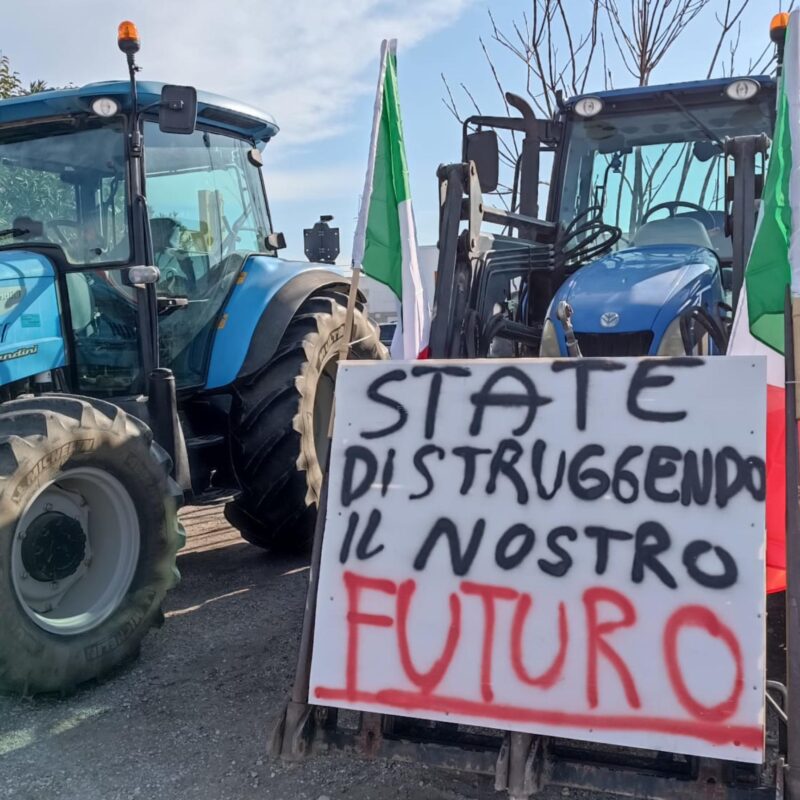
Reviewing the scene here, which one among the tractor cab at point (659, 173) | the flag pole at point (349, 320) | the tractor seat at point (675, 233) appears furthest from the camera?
the tractor seat at point (675, 233)

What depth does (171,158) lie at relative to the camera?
177 inches

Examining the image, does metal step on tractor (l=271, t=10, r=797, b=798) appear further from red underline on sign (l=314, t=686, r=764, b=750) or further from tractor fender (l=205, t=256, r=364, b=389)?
tractor fender (l=205, t=256, r=364, b=389)

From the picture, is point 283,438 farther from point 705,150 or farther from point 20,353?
point 705,150

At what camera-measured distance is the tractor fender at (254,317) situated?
15.1ft

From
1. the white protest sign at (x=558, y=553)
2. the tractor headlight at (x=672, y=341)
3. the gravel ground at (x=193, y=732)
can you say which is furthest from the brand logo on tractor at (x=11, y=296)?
the tractor headlight at (x=672, y=341)

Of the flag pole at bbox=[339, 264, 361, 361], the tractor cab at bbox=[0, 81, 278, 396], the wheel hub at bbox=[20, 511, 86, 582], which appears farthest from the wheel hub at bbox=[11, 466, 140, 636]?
the flag pole at bbox=[339, 264, 361, 361]

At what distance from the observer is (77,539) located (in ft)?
11.3

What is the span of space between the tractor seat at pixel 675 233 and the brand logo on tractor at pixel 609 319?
3.09ft

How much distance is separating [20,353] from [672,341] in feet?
8.65

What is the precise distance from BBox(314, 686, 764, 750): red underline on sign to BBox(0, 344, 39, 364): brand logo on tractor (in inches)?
83.0

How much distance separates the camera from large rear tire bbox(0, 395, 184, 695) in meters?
3.13

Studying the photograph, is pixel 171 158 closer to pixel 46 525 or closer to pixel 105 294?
pixel 105 294

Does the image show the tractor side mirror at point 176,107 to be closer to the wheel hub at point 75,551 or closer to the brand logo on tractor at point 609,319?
the wheel hub at point 75,551

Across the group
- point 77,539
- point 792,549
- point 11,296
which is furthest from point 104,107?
point 792,549
